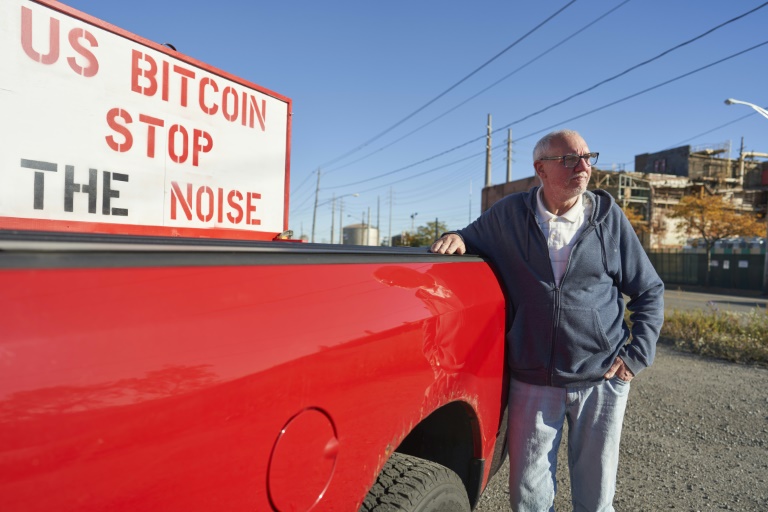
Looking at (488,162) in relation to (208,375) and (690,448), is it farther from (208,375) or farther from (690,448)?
(208,375)

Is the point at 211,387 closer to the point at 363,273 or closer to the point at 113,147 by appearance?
the point at 363,273

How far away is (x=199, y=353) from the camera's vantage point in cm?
98

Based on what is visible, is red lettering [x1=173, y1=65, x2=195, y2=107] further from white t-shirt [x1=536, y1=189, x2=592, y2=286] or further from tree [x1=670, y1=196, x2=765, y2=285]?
tree [x1=670, y1=196, x2=765, y2=285]

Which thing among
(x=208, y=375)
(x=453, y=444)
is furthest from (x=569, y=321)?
(x=208, y=375)

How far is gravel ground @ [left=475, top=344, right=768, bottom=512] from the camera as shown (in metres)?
3.29

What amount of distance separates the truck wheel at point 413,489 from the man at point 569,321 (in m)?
0.66

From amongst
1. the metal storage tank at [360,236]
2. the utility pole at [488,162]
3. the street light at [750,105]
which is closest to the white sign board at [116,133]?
the street light at [750,105]

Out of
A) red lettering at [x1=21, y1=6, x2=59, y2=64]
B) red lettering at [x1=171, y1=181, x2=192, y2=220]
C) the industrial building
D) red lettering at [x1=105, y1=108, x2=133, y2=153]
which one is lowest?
red lettering at [x1=171, y1=181, x2=192, y2=220]

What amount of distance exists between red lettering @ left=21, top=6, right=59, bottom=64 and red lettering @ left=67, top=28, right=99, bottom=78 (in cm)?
8

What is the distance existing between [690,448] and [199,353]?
4.28 m

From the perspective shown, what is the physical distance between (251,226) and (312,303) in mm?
2892

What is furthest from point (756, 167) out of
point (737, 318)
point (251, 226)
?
point (251, 226)

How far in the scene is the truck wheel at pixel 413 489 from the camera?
4.93 ft

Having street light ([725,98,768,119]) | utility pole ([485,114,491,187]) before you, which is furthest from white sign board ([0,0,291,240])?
utility pole ([485,114,491,187])
